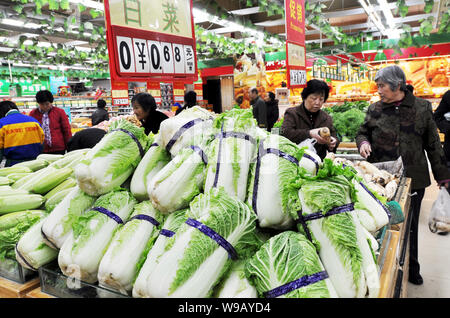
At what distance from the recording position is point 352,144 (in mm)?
5465

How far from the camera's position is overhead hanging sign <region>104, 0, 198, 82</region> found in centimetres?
223

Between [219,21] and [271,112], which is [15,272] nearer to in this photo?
[271,112]

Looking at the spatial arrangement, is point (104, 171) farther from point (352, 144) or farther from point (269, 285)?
point (352, 144)

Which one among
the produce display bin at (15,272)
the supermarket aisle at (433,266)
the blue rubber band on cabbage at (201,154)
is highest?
the blue rubber band on cabbage at (201,154)

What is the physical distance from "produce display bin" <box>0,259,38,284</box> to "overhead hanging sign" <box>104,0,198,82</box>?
1.28m

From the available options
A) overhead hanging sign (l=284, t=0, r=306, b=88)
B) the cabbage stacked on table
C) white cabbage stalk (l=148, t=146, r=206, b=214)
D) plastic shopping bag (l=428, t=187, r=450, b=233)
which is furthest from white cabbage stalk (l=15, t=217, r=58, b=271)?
overhead hanging sign (l=284, t=0, r=306, b=88)

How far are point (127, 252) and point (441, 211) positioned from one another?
3.59 meters

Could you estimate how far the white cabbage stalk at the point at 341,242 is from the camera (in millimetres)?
1047

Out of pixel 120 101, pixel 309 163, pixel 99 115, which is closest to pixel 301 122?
pixel 309 163

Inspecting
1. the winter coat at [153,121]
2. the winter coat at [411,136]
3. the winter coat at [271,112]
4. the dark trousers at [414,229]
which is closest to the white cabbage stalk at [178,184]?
the winter coat at [411,136]

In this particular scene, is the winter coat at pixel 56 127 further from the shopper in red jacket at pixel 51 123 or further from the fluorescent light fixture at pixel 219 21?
the fluorescent light fixture at pixel 219 21

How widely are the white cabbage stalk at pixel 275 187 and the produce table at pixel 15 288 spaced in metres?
1.03

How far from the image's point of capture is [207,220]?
1102 millimetres

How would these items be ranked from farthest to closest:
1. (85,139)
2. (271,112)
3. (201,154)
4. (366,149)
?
(271,112) < (85,139) < (366,149) < (201,154)
